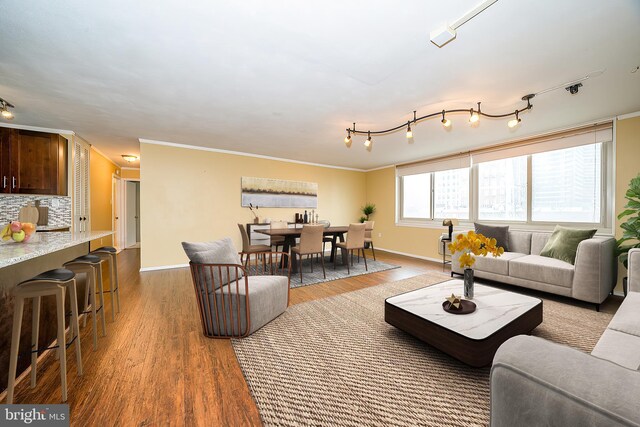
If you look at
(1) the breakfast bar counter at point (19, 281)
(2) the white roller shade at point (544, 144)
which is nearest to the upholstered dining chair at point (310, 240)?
(1) the breakfast bar counter at point (19, 281)

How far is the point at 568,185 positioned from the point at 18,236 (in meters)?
6.48

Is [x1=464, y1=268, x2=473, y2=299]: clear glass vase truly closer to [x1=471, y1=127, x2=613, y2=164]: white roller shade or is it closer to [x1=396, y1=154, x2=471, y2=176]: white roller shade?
[x1=471, y1=127, x2=613, y2=164]: white roller shade

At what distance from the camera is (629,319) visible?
153cm

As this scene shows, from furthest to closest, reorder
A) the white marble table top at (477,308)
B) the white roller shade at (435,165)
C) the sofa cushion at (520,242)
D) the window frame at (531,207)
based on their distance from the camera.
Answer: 1. the white roller shade at (435,165)
2. the sofa cushion at (520,242)
3. the window frame at (531,207)
4. the white marble table top at (477,308)

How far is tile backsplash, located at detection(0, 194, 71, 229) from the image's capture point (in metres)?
3.69

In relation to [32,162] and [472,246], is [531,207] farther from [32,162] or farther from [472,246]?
[32,162]

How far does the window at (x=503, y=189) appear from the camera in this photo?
441 cm

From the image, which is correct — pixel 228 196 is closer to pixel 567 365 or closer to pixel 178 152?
pixel 178 152

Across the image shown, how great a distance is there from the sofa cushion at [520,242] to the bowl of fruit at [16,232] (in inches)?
228

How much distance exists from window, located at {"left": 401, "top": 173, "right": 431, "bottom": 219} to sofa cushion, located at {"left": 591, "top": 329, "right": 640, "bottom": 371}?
4.76 m

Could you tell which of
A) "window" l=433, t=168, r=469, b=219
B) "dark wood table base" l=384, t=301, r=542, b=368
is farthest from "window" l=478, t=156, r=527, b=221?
"dark wood table base" l=384, t=301, r=542, b=368

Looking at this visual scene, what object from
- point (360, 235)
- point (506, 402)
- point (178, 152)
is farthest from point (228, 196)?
point (506, 402)

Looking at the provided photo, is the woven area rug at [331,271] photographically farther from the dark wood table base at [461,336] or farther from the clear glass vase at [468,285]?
the clear glass vase at [468,285]

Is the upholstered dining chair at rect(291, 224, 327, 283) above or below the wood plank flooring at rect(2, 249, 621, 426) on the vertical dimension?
above
